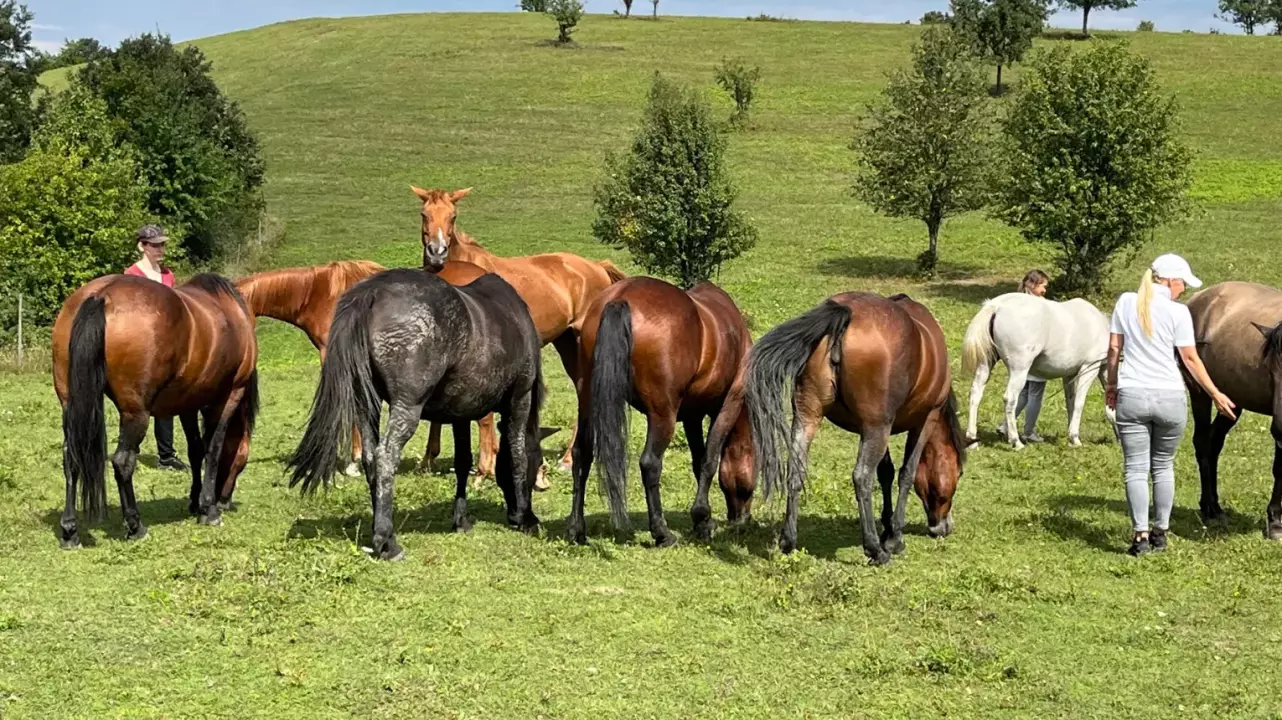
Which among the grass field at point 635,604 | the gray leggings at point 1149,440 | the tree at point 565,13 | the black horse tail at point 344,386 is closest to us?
the grass field at point 635,604

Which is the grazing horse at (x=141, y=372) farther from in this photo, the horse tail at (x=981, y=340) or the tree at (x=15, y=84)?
the tree at (x=15, y=84)

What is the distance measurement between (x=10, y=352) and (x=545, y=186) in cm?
2648

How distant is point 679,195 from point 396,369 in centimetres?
1831

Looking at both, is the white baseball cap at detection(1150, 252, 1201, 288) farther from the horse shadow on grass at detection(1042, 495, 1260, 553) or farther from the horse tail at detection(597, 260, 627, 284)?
the horse tail at detection(597, 260, 627, 284)

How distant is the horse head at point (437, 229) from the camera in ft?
34.4

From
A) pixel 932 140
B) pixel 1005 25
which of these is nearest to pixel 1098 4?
pixel 1005 25

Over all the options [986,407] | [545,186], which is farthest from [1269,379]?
[545,186]

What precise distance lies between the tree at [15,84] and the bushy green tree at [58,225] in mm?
8727

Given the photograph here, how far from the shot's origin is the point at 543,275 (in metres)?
11.4

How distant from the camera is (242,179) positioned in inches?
1597

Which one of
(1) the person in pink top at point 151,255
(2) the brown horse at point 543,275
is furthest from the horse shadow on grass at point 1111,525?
(1) the person in pink top at point 151,255

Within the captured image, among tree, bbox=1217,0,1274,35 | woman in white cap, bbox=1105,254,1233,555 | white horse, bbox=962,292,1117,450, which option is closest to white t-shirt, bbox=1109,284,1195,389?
woman in white cap, bbox=1105,254,1233,555

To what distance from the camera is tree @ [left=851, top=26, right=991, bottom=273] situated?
29.0 metres

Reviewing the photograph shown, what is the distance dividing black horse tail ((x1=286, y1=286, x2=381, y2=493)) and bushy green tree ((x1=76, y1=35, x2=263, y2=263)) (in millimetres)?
29783
